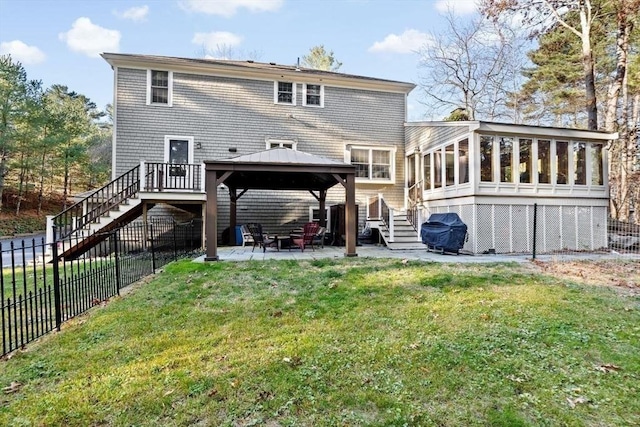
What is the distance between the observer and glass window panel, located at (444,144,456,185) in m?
11.6

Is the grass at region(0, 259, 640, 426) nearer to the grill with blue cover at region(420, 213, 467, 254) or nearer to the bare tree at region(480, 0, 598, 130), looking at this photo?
the grill with blue cover at region(420, 213, 467, 254)

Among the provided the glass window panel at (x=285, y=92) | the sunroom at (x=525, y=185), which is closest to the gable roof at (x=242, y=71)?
the glass window panel at (x=285, y=92)

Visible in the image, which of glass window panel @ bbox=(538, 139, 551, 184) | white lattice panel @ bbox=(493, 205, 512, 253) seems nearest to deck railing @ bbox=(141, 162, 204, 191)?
white lattice panel @ bbox=(493, 205, 512, 253)

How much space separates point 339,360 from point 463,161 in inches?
375

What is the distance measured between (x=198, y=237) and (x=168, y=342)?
10747mm

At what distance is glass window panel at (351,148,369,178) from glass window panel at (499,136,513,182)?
541cm

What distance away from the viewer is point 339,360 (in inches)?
127

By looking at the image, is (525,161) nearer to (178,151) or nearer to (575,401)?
(575,401)

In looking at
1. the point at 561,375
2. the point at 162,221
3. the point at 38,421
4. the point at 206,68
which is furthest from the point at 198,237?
the point at 561,375

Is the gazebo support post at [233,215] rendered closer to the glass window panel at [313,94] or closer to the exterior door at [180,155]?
the exterior door at [180,155]

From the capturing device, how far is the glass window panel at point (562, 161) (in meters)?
11.4

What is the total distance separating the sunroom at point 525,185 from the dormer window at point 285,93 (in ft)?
20.6

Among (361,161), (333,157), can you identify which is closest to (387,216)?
(361,161)

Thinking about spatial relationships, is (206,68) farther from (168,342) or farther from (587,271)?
(587,271)
